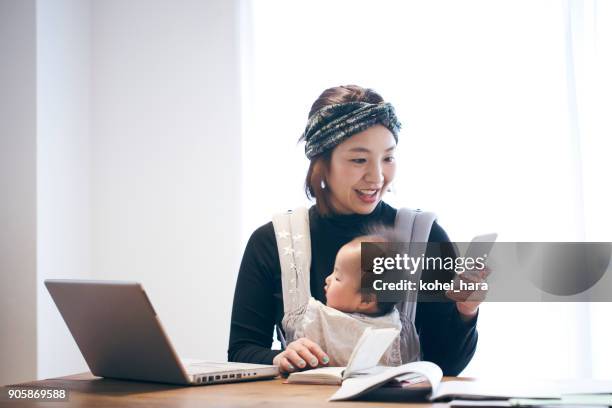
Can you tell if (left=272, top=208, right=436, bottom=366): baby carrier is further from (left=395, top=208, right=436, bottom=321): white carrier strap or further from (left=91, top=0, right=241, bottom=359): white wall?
(left=91, top=0, right=241, bottom=359): white wall

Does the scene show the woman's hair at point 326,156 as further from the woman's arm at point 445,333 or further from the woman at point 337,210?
the woman's arm at point 445,333

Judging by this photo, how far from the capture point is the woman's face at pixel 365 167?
2100mm

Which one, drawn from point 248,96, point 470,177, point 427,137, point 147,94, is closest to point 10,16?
point 147,94

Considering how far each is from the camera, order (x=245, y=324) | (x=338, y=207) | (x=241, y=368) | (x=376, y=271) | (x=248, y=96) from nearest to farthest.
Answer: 1. (x=241, y=368)
2. (x=376, y=271)
3. (x=245, y=324)
4. (x=338, y=207)
5. (x=248, y=96)

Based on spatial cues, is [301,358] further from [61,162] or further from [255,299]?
[61,162]

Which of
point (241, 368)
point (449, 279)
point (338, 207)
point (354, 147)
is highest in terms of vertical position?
point (354, 147)

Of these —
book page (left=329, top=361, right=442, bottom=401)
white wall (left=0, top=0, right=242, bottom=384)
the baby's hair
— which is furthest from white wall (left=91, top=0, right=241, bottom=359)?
book page (left=329, top=361, right=442, bottom=401)

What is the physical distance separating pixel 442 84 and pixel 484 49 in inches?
9.0

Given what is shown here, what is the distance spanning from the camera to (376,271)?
70.5 inches

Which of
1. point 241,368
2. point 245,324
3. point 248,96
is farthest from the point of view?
point 248,96

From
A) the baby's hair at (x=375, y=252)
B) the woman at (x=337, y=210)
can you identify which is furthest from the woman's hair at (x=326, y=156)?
the baby's hair at (x=375, y=252)

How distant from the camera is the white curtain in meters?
3.01

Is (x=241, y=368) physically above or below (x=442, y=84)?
below

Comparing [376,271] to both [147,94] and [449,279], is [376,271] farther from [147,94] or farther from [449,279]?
[147,94]
